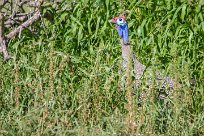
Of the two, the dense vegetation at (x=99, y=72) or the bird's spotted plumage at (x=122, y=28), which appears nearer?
the dense vegetation at (x=99, y=72)

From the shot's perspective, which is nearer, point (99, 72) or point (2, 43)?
point (99, 72)

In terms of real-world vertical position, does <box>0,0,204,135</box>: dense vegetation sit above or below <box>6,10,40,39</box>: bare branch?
below

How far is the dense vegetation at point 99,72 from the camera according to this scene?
19.4 feet

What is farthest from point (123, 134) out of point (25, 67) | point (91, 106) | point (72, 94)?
point (25, 67)

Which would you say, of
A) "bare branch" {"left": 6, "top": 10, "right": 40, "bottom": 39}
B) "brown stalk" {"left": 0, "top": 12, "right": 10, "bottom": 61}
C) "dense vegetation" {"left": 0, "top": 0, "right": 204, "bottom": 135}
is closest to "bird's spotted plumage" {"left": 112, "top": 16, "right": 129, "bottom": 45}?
"dense vegetation" {"left": 0, "top": 0, "right": 204, "bottom": 135}

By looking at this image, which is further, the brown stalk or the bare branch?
the bare branch

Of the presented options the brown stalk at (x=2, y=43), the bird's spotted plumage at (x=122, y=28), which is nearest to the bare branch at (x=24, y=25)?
the brown stalk at (x=2, y=43)

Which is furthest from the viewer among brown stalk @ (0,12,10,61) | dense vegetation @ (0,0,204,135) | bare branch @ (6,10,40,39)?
bare branch @ (6,10,40,39)

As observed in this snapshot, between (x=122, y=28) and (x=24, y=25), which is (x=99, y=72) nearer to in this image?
(x=122, y=28)

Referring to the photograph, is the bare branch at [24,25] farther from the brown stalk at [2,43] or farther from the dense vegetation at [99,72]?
the brown stalk at [2,43]

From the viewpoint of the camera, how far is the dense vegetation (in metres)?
5.92

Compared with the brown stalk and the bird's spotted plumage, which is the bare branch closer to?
the brown stalk

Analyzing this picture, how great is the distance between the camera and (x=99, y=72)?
22.5 feet

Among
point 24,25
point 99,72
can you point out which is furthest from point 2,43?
point 99,72
